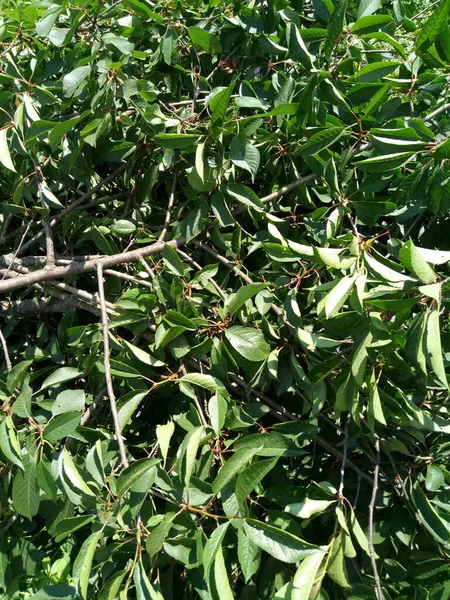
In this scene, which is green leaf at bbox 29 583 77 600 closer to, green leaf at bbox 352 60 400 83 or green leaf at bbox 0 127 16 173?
green leaf at bbox 0 127 16 173

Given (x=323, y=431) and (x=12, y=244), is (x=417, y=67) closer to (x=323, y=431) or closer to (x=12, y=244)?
(x=323, y=431)

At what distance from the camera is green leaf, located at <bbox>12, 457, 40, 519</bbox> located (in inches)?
44.5

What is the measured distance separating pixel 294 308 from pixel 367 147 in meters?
0.36

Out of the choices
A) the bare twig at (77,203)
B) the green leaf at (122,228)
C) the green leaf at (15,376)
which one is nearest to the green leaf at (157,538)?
the green leaf at (15,376)

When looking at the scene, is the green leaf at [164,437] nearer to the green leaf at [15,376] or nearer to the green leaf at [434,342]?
the green leaf at [15,376]

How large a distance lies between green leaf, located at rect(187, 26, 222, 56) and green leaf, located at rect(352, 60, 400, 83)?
36 cm

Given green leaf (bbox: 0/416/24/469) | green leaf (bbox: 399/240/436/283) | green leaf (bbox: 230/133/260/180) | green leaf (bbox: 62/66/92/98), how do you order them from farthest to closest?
green leaf (bbox: 62/66/92/98) → green leaf (bbox: 230/133/260/180) → green leaf (bbox: 0/416/24/469) → green leaf (bbox: 399/240/436/283)

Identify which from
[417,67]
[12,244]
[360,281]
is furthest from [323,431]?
[12,244]

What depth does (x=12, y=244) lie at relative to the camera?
1.78 meters

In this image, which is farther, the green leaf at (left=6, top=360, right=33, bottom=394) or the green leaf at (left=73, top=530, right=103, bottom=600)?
the green leaf at (left=6, top=360, right=33, bottom=394)

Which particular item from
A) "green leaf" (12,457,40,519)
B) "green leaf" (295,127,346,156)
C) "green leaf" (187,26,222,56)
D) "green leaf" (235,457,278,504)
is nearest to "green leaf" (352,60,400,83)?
"green leaf" (295,127,346,156)

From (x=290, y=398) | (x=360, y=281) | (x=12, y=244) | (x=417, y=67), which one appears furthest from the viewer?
(x=12, y=244)

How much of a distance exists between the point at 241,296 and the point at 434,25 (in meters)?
0.61

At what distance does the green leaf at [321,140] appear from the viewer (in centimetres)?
116
